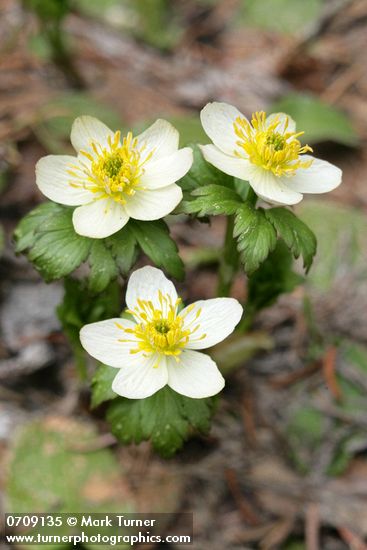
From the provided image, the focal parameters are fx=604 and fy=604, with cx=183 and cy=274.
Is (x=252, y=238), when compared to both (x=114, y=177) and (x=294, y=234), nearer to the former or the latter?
(x=294, y=234)

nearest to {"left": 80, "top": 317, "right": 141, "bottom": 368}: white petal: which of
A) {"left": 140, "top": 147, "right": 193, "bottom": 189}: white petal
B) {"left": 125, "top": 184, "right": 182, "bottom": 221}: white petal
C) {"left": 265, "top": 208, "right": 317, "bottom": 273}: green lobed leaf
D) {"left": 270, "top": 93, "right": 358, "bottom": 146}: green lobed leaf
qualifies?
{"left": 125, "top": 184, "right": 182, "bottom": 221}: white petal

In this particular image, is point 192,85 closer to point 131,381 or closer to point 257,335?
point 257,335

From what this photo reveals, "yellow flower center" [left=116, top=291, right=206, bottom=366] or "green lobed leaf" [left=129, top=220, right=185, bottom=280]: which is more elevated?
"green lobed leaf" [left=129, top=220, right=185, bottom=280]

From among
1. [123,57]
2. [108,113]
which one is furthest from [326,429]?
[123,57]

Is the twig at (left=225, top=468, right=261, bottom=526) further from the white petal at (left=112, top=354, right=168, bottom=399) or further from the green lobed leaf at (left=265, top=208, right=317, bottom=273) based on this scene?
the green lobed leaf at (left=265, top=208, right=317, bottom=273)

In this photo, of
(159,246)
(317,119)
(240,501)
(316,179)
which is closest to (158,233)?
(159,246)

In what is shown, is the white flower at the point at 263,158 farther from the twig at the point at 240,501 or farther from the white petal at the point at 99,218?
the twig at the point at 240,501

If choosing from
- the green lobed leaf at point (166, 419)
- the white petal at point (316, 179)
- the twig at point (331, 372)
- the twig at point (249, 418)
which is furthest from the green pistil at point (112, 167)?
the twig at point (331, 372)
